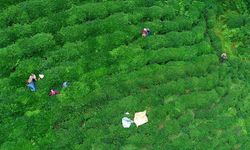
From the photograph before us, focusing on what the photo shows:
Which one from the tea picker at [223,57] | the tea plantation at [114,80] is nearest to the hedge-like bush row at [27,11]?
the tea plantation at [114,80]

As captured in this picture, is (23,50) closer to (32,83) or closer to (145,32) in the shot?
(32,83)

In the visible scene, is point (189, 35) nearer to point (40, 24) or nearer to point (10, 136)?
point (40, 24)

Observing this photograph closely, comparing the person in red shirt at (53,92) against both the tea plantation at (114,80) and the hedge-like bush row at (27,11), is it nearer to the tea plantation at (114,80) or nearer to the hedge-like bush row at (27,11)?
the tea plantation at (114,80)

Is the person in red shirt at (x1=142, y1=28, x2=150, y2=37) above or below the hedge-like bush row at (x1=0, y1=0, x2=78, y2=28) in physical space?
below

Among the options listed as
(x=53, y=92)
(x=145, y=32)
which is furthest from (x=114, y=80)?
(x=145, y=32)

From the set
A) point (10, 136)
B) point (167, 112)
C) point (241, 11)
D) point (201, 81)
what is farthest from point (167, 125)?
point (241, 11)

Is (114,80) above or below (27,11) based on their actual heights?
below

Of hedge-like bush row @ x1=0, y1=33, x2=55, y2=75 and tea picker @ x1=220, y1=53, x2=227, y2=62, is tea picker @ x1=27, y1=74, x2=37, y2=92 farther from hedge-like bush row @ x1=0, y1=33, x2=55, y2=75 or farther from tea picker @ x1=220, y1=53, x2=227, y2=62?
tea picker @ x1=220, y1=53, x2=227, y2=62

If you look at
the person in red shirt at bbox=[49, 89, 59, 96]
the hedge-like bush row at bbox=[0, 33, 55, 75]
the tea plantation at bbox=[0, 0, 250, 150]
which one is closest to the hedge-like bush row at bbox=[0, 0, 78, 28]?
the tea plantation at bbox=[0, 0, 250, 150]
